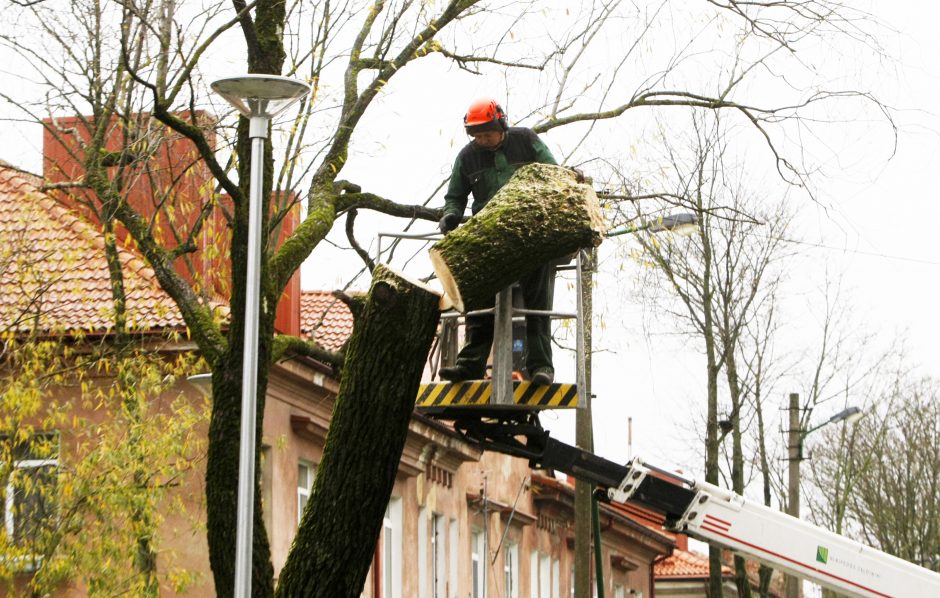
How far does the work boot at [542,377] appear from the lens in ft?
41.7

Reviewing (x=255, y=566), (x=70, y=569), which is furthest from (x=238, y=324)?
(x=70, y=569)

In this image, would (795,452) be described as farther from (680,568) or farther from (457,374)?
(680,568)

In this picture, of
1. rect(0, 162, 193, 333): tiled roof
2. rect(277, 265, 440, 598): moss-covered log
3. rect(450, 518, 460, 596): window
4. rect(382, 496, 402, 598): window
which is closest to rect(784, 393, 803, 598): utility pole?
rect(450, 518, 460, 596): window

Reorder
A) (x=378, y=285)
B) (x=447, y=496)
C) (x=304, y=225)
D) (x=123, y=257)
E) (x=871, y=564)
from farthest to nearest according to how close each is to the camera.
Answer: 1. (x=447, y=496)
2. (x=123, y=257)
3. (x=871, y=564)
4. (x=304, y=225)
5. (x=378, y=285)

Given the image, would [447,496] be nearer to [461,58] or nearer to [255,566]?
[461,58]

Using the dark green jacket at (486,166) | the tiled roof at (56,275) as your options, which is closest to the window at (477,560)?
the tiled roof at (56,275)

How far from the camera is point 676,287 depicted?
30953mm

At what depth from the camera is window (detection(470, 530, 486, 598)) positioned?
31.8 m

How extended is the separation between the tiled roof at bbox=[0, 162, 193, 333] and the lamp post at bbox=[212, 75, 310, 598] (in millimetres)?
5250

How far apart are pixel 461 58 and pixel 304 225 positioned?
2972mm

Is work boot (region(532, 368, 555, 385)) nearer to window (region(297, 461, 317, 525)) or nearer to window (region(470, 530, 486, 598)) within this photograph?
window (region(297, 461, 317, 525))

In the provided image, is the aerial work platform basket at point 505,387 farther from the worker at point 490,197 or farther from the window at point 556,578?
the window at point 556,578

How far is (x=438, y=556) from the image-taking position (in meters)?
29.4

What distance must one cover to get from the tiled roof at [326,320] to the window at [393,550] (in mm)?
2772
